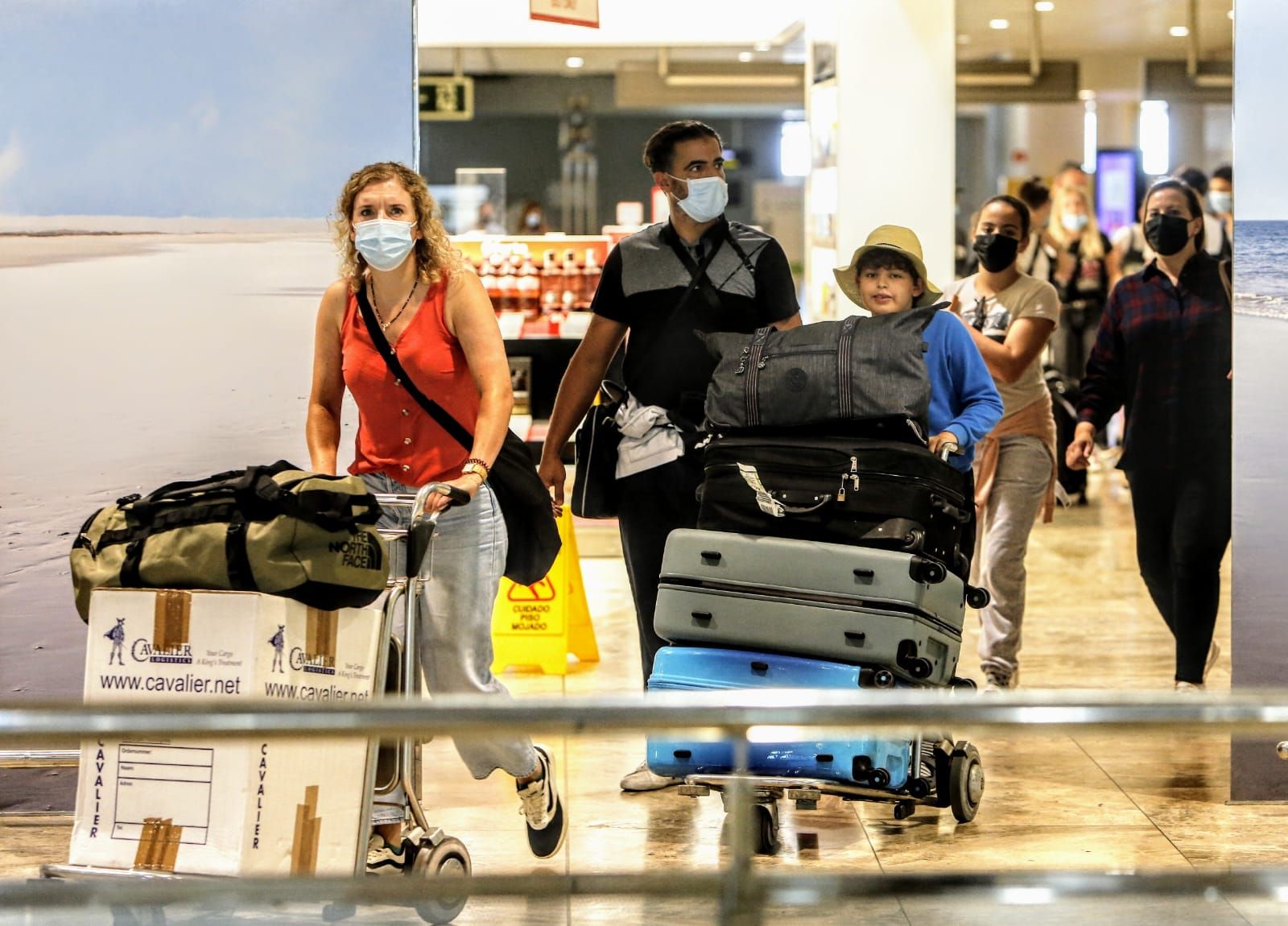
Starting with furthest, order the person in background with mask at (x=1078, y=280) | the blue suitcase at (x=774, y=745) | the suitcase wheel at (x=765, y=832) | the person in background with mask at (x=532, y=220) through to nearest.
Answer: the person in background with mask at (x=532, y=220)
the person in background with mask at (x=1078, y=280)
the suitcase wheel at (x=765, y=832)
the blue suitcase at (x=774, y=745)

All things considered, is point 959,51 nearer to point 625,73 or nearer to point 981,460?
point 625,73

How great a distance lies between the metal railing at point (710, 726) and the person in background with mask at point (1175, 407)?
374cm

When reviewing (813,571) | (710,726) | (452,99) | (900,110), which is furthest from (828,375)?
(452,99)

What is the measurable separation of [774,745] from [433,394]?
111 cm

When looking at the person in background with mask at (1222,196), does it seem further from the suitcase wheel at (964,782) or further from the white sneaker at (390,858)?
the white sneaker at (390,858)

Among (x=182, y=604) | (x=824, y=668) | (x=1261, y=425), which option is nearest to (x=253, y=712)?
(x=182, y=604)

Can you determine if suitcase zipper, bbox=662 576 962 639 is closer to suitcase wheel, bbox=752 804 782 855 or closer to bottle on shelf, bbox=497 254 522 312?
suitcase wheel, bbox=752 804 782 855

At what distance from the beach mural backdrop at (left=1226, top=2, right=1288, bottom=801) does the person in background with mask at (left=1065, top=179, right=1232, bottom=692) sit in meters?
0.84

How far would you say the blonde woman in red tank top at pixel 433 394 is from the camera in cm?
373

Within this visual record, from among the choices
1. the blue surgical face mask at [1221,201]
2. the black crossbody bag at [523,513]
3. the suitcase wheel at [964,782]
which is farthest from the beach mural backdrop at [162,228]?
the blue surgical face mask at [1221,201]

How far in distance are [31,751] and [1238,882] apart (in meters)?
3.35

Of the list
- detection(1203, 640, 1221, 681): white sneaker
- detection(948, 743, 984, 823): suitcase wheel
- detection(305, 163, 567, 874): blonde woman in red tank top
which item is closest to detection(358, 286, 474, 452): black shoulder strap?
detection(305, 163, 567, 874): blonde woman in red tank top

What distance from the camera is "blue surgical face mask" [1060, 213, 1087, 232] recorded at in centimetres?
1227

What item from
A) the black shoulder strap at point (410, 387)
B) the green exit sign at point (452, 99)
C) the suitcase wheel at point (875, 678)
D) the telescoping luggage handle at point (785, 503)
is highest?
the green exit sign at point (452, 99)
